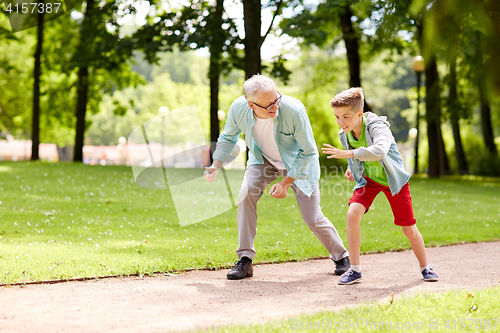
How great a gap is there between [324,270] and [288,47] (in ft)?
52.6

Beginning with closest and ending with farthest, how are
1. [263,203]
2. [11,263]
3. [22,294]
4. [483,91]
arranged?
[483,91]
[22,294]
[11,263]
[263,203]

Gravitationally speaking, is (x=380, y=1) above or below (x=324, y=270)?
above

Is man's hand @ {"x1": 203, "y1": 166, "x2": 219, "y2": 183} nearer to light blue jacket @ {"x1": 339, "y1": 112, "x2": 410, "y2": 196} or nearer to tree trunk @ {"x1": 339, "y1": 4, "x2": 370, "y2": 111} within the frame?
light blue jacket @ {"x1": 339, "y1": 112, "x2": 410, "y2": 196}

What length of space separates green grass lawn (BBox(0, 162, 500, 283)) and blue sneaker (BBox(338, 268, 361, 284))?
120 cm

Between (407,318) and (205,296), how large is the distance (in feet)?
5.17

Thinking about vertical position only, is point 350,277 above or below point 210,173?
below

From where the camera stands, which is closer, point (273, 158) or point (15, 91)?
point (273, 158)

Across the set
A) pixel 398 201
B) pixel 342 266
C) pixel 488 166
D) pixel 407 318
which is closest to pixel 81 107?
pixel 342 266

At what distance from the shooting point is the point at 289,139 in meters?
4.65

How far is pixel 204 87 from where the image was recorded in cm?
5044

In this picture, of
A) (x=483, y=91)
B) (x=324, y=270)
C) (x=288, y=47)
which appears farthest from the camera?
(x=288, y=47)

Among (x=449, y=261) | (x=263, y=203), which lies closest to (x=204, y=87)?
(x=263, y=203)

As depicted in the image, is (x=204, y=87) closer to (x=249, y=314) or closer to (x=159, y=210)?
(x=159, y=210)

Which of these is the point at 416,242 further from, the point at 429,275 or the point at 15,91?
the point at 15,91
